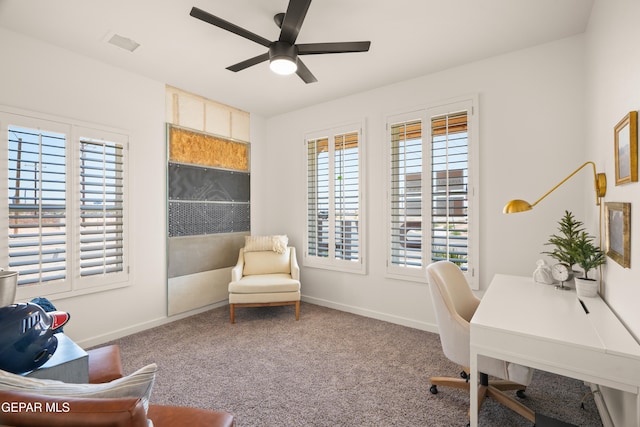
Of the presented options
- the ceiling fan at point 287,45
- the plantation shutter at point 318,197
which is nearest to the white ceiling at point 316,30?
the ceiling fan at point 287,45

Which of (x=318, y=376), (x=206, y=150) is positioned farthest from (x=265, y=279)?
(x=206, y=150)

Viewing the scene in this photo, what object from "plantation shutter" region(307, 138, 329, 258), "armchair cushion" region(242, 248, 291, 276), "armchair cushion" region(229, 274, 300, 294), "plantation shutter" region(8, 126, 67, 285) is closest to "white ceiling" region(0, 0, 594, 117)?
"plantation shutter" region(8, 126, 67, 285)

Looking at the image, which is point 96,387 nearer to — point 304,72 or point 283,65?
point 283,65

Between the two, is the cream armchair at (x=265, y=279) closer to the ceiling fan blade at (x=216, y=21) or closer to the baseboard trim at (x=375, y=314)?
the baseboard trim at (x=375, y=314)

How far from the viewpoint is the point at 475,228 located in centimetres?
293

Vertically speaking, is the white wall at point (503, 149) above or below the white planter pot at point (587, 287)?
above

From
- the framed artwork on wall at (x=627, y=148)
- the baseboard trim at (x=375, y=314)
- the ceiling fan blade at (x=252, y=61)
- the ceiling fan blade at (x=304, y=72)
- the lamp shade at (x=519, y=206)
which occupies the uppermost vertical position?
the ceiling fan blade at (x=252, y=61)

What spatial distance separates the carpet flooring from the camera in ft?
Answer: 6.16

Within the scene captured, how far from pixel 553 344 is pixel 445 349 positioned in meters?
0.68

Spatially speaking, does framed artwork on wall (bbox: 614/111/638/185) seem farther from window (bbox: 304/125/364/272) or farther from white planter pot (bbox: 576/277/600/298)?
window (bbox: 304/125/364/272)

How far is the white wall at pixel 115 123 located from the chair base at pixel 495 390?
2979mm

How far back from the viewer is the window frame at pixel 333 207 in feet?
12.0

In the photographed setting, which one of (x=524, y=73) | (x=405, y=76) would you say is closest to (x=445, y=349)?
(x=524, y=73)

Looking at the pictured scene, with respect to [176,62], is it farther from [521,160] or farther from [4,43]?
[521,160]
